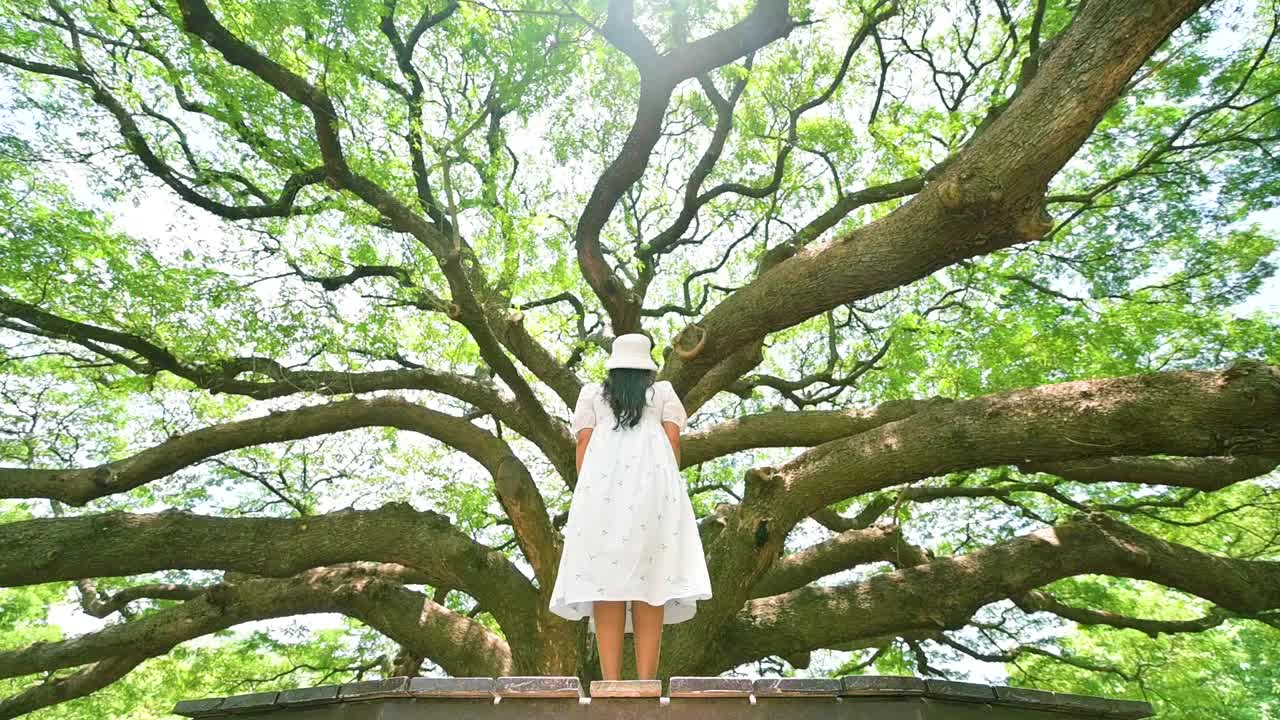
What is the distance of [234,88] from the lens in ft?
16.8

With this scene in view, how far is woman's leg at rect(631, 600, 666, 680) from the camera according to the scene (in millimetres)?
3119

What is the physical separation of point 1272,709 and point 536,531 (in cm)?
824

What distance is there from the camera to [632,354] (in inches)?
139

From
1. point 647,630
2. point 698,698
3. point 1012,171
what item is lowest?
point 698,698

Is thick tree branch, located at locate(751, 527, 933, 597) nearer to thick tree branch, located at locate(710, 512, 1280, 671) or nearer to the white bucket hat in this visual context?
thick tree branch, located at locate(710, 512, 1280, 671)

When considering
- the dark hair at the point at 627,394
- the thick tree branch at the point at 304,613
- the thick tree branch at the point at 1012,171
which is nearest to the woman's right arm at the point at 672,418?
the dark hair at the point at 627,394

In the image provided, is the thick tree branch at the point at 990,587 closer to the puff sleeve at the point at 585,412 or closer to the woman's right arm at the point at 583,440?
the woman's right arm at the point at 583,440

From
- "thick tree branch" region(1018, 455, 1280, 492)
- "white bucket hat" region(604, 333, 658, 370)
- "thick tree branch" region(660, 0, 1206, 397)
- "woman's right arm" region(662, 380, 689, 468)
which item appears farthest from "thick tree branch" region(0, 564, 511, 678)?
"thick tree branch" region(1018, 455, 1280, 492)

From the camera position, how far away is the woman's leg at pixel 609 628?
3.14m

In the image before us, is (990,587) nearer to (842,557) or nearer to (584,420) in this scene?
(842,557)

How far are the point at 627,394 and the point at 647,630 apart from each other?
1179mm

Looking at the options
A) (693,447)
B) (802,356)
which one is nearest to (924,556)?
(693,447)

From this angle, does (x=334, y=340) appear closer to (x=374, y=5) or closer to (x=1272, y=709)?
(x=374, y=5)

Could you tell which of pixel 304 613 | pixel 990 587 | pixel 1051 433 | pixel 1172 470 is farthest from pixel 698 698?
pixel 1172 470
